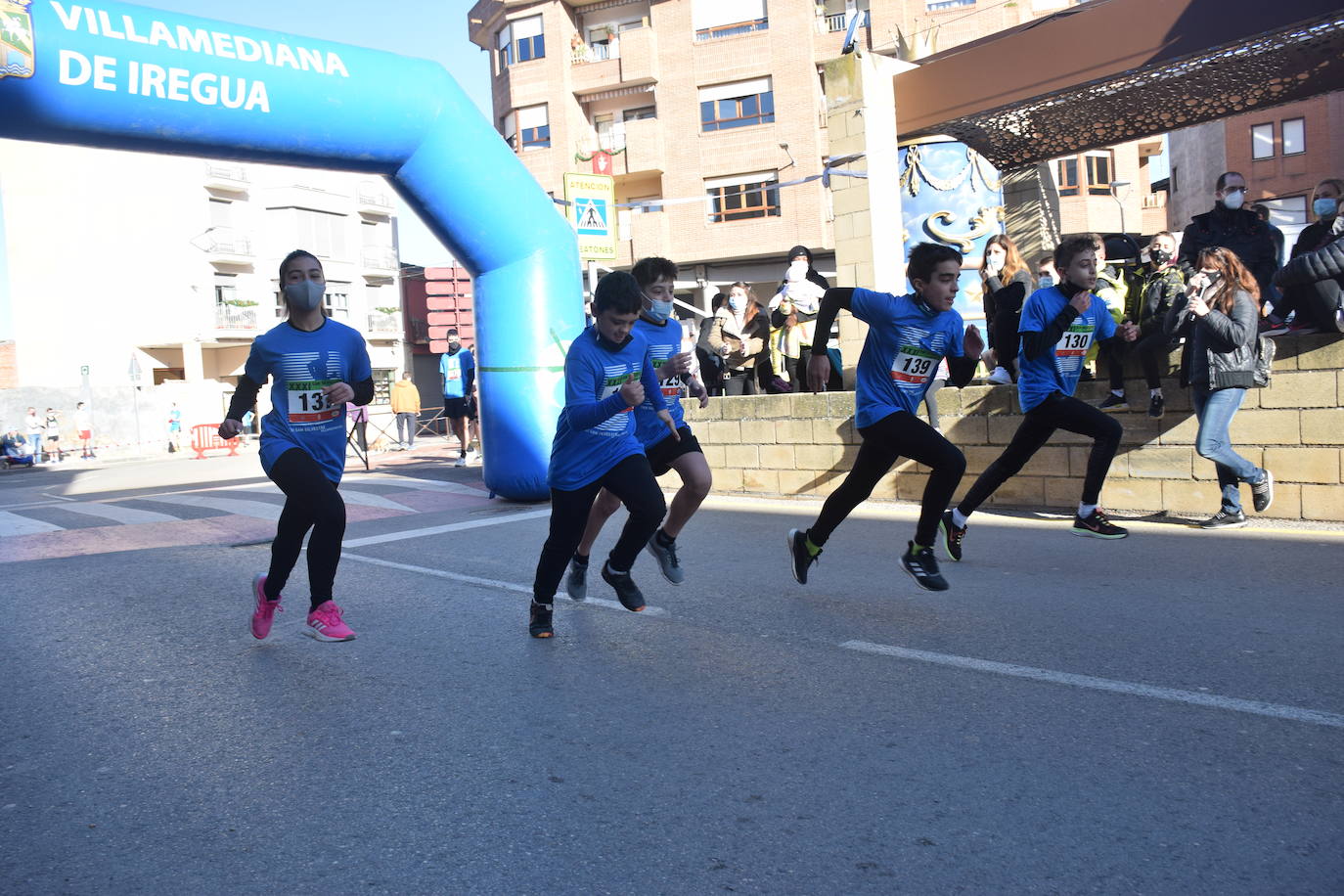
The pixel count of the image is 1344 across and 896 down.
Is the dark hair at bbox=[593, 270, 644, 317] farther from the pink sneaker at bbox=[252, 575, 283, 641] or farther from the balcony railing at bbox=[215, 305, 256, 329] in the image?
the balcony railing at bbox=[215, 305, 256, 329]

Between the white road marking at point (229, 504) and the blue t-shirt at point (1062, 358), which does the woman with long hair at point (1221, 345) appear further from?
the white road marking at point (229, 504)

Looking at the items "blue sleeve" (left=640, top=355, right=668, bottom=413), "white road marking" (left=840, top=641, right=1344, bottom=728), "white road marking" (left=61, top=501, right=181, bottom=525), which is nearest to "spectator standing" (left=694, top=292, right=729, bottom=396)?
"white road marking" (left=61, top=501, right=181, bottom=525)

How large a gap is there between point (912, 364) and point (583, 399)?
179cm

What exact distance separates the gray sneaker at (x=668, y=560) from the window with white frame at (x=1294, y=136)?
41.1 m

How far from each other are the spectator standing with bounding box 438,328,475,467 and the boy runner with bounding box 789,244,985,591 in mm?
11814

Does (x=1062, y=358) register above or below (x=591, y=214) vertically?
below

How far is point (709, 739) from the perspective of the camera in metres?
3.69

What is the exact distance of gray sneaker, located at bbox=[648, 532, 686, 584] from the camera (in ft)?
19.8

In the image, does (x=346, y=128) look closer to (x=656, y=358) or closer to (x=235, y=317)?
(x=656, y=358)

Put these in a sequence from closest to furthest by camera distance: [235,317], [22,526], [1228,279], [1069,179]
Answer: [1228,279] → [22,526] → [1069,179] → [235,317]

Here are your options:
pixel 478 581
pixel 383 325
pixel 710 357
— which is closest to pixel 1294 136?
pixel 710 357


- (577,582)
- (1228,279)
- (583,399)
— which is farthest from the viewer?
(1228,279)

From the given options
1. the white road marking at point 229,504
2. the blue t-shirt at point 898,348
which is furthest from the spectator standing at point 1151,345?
the white road marking at point 229,504

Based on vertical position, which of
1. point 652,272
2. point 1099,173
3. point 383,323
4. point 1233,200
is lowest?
point 652,272
